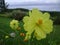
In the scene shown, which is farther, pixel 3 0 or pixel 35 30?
pixel 3 0

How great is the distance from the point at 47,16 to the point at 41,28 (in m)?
0.06

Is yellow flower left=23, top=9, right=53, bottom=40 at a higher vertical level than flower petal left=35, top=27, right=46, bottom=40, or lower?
higher

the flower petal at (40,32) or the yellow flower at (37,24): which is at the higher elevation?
the yellow flower at (37,24)

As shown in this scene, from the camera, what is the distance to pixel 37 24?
85 cm

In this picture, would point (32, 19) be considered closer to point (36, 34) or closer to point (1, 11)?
point (36, 34)

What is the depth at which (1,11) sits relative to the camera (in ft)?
46.4

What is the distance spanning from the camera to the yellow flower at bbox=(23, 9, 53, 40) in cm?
82

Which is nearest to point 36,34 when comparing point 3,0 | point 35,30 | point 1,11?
point 35,30

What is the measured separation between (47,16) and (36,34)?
0.25 ft

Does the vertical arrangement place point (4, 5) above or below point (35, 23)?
below

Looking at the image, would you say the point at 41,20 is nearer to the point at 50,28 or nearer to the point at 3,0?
the point at 50,28

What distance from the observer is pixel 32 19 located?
0.83 meters

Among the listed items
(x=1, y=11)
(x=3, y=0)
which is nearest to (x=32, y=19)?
(x=1, y=11)

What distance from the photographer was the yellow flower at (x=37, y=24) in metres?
0.82
